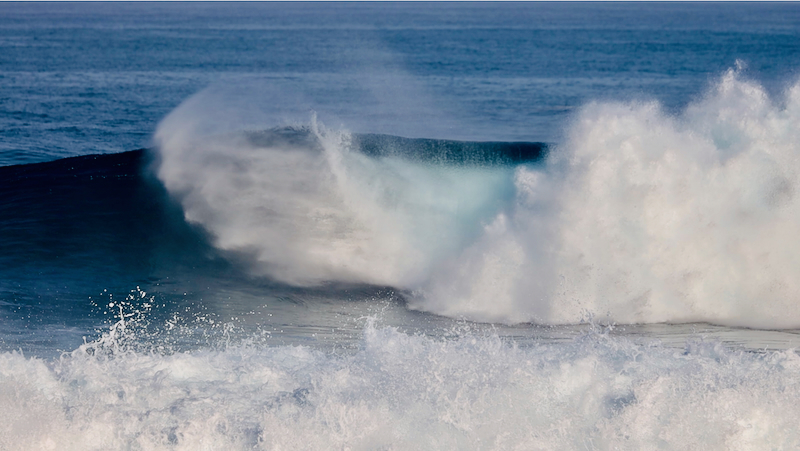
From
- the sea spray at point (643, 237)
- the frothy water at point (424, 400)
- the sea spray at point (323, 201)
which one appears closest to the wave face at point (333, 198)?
the sea spray at point (323, 201)

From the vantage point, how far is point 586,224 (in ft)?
26.0

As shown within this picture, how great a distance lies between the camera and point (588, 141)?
8477 millimetres

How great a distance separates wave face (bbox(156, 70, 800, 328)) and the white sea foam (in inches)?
85.2

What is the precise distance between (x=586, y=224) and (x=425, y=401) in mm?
3784

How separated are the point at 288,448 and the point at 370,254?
4.57 m

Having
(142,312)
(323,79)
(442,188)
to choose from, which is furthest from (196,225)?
(323,79)

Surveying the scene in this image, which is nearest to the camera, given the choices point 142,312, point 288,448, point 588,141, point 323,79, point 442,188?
point 288,448

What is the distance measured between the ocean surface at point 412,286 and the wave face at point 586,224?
27 millimetres

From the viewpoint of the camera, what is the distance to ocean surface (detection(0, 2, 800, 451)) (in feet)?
15.3

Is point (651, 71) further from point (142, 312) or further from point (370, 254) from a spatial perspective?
point (142, 312)

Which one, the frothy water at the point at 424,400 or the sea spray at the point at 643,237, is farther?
the sea spray at the point at 643,237

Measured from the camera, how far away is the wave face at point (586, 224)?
298 inches

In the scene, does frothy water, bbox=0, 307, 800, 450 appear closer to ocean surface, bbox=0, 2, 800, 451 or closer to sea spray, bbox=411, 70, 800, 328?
ocean surface, bbox=0, 2, 800, 451

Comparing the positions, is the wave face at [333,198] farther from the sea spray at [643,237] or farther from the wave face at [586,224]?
the sea spray at [643,237]
